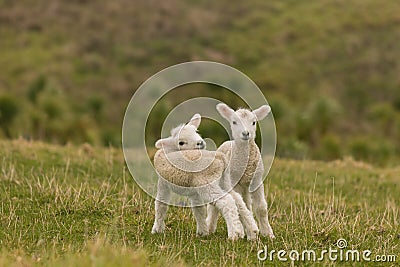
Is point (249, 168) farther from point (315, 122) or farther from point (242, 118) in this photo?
point (315, 122)

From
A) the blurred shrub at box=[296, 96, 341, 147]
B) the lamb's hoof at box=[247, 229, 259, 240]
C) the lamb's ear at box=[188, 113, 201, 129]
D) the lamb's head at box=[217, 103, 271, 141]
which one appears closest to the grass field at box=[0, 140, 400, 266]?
the lamb's hoof at box=[247, 229, 259, 240]

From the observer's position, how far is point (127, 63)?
48688mm

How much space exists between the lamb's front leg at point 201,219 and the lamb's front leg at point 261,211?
63 cm

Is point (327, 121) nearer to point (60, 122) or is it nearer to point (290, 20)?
point (60, 122)

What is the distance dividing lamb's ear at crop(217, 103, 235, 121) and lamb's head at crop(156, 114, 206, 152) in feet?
1.06

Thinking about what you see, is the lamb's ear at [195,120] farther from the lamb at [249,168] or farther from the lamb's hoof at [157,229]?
the lamb's hoof at [157,229]

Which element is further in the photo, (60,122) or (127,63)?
A: (127,63)

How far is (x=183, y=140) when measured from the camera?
297 inches

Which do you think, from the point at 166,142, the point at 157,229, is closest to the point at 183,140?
the point at 166,142

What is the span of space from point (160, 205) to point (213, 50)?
42.8m

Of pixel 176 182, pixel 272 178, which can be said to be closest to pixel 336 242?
pixel 176 182

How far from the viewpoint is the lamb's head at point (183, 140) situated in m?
7.50

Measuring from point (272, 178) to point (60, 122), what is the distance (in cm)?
1524

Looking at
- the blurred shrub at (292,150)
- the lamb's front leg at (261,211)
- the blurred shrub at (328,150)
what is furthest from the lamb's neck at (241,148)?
the blurred shrub at (328,150)
